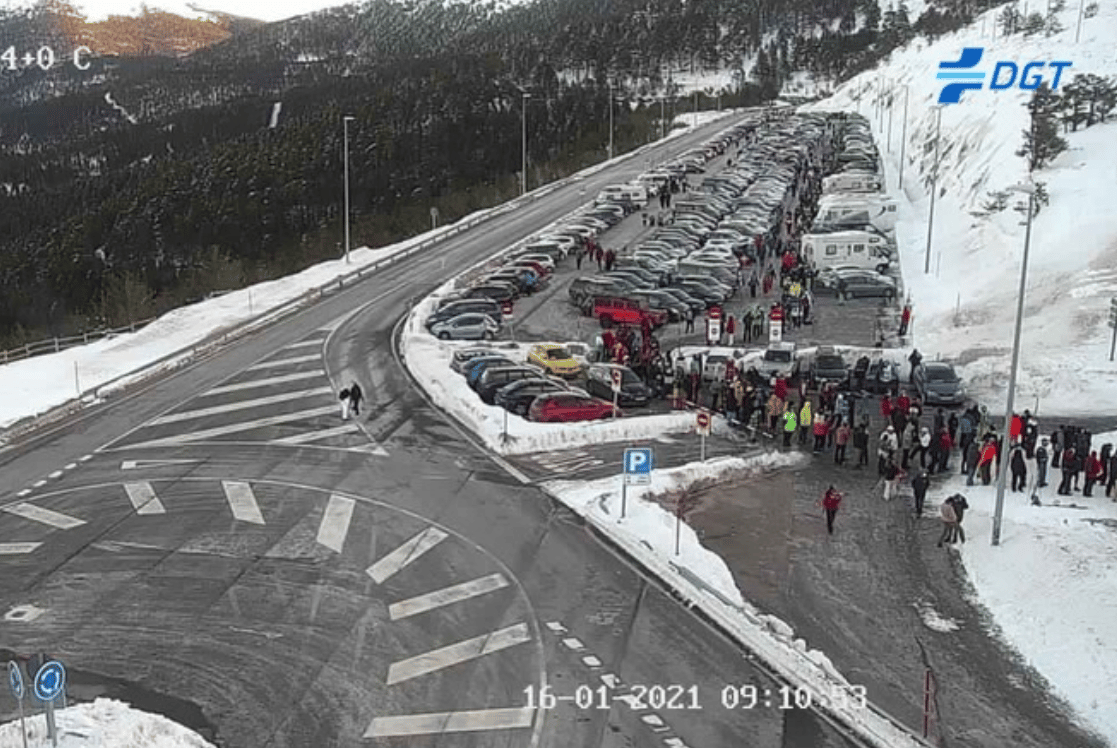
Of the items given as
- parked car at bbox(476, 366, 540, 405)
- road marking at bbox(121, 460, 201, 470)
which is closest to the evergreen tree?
parked car at bbox(476, 366, 540, 405)

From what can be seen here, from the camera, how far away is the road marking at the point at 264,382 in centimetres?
3338

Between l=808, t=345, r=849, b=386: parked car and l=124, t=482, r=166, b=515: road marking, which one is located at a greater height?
l=808, t=345, r=849, b=386: parked car

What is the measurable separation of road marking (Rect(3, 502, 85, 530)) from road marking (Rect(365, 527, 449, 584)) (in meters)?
6.35

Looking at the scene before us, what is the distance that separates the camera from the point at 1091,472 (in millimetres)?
22672

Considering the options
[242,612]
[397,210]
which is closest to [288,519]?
[242,612]

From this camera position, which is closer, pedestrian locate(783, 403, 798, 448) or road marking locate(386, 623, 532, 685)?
road marking locate(386, 623, 532, 685)

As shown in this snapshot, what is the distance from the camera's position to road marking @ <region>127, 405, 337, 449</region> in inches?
1094

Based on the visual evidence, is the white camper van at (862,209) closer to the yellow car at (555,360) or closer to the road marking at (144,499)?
the yellow car at (555,360)

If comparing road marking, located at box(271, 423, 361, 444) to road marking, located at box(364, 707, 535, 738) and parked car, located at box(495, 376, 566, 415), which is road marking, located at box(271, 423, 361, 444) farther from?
road marking, located at box(364, 707, 535, 738)

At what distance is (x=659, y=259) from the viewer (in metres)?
50.6

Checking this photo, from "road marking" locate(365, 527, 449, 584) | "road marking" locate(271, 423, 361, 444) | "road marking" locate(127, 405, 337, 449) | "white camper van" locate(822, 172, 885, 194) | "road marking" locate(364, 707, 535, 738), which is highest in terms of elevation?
"white camper van" locate(822, 172, 885, 194)

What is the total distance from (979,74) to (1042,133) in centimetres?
2645

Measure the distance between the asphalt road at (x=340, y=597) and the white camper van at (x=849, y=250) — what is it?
22862 mm

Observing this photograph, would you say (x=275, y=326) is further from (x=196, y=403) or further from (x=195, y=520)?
(x=195, y=520)
